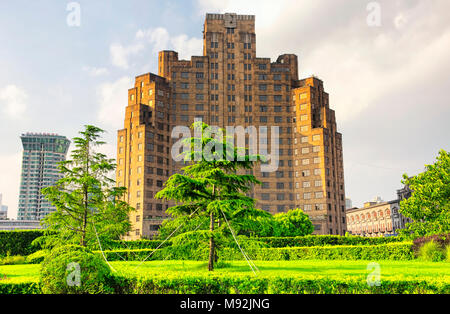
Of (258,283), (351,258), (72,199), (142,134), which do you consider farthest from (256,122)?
(258,283)

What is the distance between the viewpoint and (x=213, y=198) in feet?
69.6

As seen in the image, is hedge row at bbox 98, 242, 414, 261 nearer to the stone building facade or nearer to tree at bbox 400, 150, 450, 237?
tree at bbox 400, 150, 450, 237

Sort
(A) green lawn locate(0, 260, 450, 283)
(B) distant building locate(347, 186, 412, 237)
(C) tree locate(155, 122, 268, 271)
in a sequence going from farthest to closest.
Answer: (B) distant building locate(347, 186, 412, 237), (C) tree locate(155, 122, 268, 271), (A) green lawn locate(0, 260, 450, 283)

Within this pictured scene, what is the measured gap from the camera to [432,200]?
27.7 metres

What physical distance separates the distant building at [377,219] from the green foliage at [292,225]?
195ft

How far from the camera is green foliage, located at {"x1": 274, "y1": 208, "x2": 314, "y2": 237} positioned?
66900mm

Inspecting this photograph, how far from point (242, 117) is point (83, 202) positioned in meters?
73.6

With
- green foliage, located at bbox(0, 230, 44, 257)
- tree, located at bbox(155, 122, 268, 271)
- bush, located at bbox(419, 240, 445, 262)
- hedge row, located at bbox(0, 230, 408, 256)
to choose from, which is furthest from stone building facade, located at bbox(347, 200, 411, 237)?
tree, located at bbox(155, 122, 268, 271)

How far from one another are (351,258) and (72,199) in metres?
24.6

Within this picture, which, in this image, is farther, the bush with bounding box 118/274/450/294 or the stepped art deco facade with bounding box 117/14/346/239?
the stepped art deco facade with bounding box 117/14/346/239

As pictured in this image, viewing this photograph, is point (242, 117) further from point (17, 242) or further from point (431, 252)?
point (431, 252)

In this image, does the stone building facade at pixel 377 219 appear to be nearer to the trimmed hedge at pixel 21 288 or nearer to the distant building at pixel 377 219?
the distant building at pixel 377 219

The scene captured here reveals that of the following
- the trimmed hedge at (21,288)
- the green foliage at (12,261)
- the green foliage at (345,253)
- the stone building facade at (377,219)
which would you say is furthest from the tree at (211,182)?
the stone building facade at (377,219)

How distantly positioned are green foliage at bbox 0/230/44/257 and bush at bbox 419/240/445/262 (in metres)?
36.3
